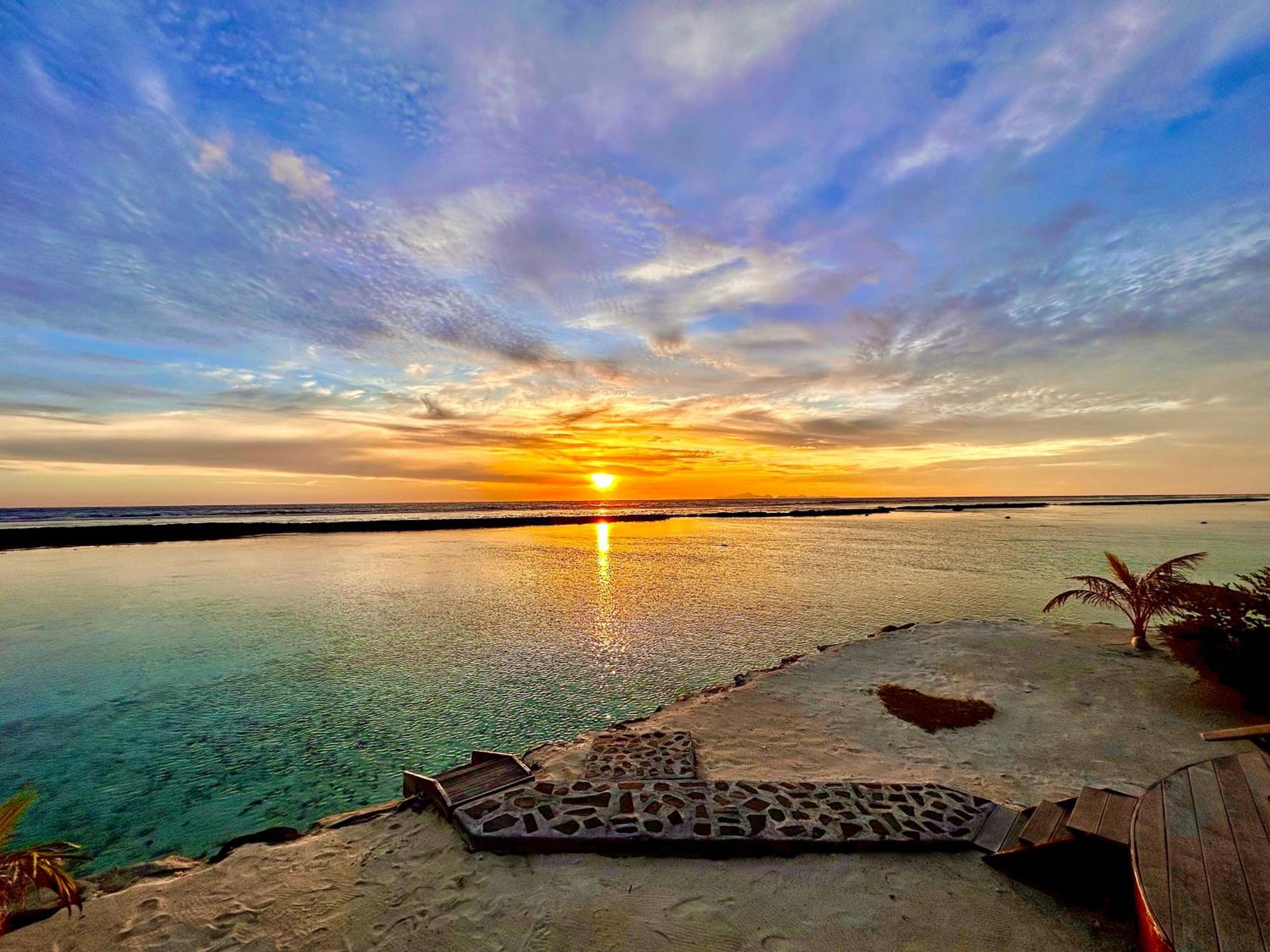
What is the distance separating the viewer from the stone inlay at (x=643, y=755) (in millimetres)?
7617

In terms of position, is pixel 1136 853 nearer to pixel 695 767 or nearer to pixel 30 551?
pixel 695 767

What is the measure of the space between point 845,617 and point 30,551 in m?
57.5

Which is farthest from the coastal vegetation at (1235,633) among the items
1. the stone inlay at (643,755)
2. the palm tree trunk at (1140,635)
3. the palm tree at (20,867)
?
the palm tree at (20,867)

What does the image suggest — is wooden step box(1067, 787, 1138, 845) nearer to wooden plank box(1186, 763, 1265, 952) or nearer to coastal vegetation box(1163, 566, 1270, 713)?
wooden plank box(1186, 763, 1265, 952)

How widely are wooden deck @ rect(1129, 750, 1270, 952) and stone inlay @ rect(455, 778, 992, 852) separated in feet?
7.32

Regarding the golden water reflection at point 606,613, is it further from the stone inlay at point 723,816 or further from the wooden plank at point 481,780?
the stone inlay at point 723,816

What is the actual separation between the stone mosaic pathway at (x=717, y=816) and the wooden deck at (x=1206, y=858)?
2228mm

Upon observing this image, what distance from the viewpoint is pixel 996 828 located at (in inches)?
226

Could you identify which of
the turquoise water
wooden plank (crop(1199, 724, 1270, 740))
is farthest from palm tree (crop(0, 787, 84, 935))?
wooden plank (crop(1199, 724, 1270, 740))

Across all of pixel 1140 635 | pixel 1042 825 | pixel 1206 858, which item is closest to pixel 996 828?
pixel 1042 825

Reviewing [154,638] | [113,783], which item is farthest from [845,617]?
[154,638]

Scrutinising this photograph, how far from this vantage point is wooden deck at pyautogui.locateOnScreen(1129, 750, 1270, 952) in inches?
116

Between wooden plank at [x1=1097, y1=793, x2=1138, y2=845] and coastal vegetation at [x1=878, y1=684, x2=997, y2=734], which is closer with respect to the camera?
wooden plank at [x1=1097, y1=793, x2=1138, y2=845]

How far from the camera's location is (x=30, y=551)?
130ft
